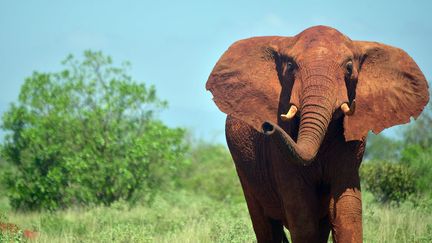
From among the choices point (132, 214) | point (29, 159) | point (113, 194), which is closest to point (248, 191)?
point (132, 214)

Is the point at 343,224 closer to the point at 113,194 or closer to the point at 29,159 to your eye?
the point at 113,194

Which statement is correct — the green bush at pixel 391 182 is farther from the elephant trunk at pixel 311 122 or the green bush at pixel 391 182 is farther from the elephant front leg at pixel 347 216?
the elephant trunk at pixel 311 122

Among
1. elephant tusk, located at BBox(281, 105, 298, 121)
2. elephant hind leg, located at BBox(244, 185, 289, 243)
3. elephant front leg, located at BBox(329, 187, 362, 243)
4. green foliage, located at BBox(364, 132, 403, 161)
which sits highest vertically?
green foliage, located at BBox(364, 132, 403, 161)

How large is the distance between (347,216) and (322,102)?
1186 millimetres

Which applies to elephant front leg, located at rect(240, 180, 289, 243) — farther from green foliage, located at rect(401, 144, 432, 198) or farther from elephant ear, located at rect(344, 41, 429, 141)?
green foliage, located at rect(401, 144, 432, 198)

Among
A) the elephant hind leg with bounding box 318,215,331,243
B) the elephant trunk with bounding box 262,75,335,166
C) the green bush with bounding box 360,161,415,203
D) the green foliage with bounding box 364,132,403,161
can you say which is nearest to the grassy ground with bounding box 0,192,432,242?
the green bush with bounding box 360,161,415,203

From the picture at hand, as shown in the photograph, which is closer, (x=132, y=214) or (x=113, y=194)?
(x=132, y=214)

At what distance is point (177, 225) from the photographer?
43.6 feet

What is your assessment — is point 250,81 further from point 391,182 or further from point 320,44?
point 391,182

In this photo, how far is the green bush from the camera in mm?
17141

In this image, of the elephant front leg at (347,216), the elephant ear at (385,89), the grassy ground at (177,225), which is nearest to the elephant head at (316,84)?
the elephant ear at (385,89)

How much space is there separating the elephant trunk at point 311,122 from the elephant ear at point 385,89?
569mm

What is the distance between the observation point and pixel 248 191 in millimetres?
9445

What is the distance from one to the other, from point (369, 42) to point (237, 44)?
1312 mm
